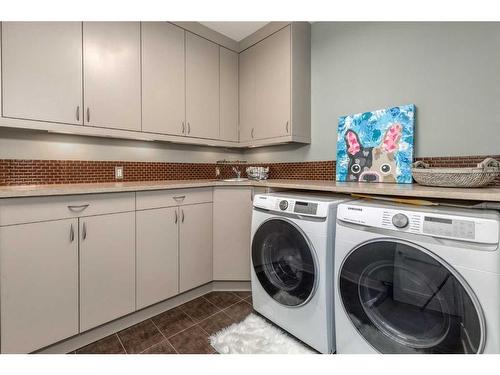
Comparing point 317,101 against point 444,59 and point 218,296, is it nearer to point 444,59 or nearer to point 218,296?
point 444,59

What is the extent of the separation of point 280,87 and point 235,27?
0.78 m

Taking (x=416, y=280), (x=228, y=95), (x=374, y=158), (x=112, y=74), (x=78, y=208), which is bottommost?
(x=416, y=280)

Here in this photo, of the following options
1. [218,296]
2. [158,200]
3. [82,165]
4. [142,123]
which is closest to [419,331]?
[218,296]

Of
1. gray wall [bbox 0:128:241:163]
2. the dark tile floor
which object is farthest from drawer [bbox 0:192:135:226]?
the dark tile floor

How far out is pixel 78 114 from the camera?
1.76m

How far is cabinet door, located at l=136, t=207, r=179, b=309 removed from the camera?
1.76 metres

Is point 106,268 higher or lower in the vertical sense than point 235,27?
lower

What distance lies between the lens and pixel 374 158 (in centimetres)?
195

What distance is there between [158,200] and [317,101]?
1.68 m

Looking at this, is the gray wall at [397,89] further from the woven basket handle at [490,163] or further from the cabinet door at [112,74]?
the cabinet door at [112,74]

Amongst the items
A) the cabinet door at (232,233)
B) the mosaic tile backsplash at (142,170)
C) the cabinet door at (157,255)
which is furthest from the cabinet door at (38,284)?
the cabinet door at (232,233)

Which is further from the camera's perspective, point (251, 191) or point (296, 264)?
point (251, 191)

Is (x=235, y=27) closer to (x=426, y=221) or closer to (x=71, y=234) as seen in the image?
(x=71, y=234)

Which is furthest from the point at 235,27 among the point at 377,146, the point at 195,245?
the point at 195,245
